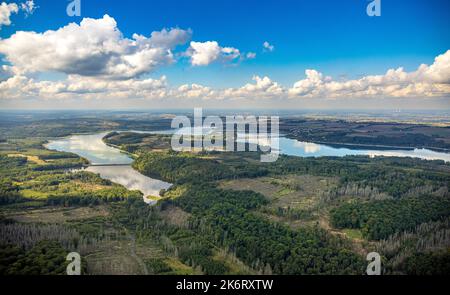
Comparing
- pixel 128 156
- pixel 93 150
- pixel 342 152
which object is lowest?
pixel 342 152

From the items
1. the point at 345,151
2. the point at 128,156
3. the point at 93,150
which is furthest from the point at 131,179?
the point at 345,151


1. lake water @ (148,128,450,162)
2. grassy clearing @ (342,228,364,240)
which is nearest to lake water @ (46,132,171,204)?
grassy clearing @ (342,228,364,240)

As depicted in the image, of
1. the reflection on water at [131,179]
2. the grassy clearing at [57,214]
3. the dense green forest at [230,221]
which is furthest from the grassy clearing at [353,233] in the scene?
the grassy clearing at [57,214]

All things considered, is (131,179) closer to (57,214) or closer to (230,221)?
(57,214)

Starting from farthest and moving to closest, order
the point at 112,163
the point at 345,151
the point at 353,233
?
the point at 345,151 < the point at 112,163 < the point at 353,233

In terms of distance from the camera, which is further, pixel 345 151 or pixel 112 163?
pixel 345 151

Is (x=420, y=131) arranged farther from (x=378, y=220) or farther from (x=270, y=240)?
(x=270, y=240)

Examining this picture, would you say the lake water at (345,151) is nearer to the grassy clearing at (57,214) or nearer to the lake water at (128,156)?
the lake water at (128,156)

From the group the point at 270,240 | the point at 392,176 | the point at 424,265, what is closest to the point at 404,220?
the point at 424,265
